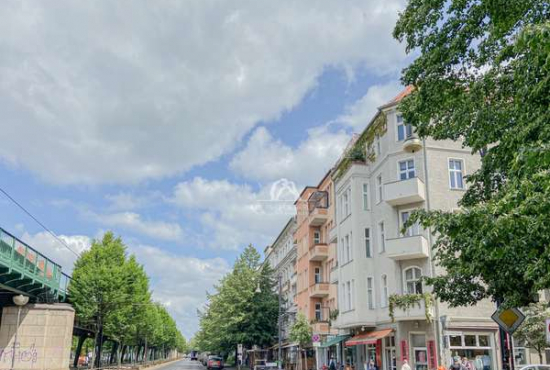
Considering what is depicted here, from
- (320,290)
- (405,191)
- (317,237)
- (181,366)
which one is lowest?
(181,366)

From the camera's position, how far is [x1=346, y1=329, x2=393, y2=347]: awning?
2966 centimetres

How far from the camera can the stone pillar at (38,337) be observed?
29281mm

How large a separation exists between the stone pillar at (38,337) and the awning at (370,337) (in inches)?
652

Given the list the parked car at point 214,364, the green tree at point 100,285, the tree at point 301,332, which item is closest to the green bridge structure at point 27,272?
the green tree at point 100,285

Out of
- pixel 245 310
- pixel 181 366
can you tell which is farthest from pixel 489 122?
pixel 181 366

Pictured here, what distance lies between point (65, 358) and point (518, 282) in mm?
25878

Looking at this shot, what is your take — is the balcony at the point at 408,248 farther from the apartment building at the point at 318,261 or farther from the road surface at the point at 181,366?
the road surface at the point at 181,366

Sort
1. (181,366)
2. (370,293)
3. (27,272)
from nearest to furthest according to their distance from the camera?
(27,272), (370,293), (181,366)

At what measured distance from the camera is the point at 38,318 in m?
30.5

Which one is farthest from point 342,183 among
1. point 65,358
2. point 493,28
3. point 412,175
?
point 493,28

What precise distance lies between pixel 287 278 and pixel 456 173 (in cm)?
3563

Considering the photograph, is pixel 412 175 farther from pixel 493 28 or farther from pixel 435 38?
pixel 493 28

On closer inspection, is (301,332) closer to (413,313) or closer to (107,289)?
(413,313)

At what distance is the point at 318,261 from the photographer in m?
48.3
